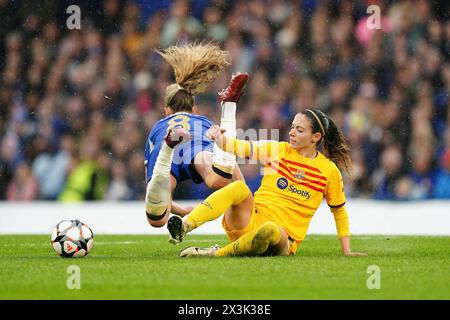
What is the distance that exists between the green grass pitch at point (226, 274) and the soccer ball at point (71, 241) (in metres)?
0.10

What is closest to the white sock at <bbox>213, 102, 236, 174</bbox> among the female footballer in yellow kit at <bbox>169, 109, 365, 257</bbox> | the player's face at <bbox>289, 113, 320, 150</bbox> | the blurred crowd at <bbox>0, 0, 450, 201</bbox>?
the female footballer in yellow kit at <bbox>169, 109, 365, 257</bbox>

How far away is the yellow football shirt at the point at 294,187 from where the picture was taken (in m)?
7.02

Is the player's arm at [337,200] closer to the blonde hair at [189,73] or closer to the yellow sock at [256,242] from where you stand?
the yellow sock at [256,242]

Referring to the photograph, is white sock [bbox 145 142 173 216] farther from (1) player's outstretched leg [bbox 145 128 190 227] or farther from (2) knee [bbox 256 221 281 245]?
(2) knee [bbox 256 221 281 245]

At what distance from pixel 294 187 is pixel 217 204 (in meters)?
0.72

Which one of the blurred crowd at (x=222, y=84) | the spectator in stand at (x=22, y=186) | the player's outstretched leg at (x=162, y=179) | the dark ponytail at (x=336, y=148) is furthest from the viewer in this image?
the spectator in stand at (x=22, y=186)

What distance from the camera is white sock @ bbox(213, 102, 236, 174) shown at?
7.08m

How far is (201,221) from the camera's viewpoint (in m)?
6.56

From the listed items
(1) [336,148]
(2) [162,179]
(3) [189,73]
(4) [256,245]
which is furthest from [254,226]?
(3) [189,73]

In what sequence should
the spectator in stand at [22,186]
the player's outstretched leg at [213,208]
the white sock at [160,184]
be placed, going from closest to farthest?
the player's outstretched leg at [213,208], the white sock at [160,184], the spectator in stand at [22,186]

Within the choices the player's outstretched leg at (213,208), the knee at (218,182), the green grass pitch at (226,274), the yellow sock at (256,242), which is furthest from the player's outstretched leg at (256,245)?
the knee at (218,182)

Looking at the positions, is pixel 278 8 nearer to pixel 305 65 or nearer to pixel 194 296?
pixel 305 65
